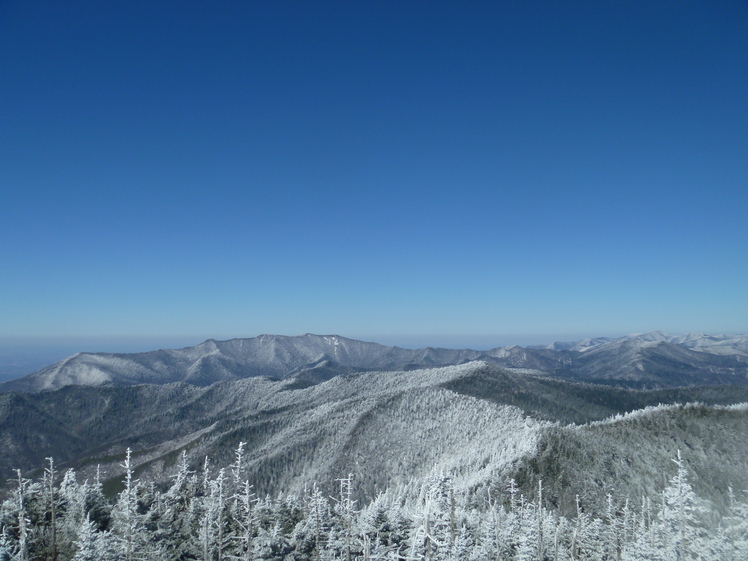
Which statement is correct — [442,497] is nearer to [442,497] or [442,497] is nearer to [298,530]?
[442,497]

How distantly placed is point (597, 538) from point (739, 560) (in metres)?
29.7

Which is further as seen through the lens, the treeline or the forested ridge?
the forested ridge

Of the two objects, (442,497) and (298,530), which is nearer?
(442,497)

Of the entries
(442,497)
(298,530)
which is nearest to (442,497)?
(442,497)

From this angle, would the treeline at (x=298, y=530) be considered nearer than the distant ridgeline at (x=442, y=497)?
Yes

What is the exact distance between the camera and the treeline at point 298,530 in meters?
26.6

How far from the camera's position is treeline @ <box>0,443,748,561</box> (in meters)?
26.6

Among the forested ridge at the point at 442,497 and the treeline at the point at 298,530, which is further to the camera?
the forested ridge at the point at 442,497

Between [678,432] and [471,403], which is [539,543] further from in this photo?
[471,403]

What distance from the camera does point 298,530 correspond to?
137ft

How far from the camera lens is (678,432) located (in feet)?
363

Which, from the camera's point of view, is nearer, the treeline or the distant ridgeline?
the treeline

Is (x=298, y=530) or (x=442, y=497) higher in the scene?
(x=442, y=497)

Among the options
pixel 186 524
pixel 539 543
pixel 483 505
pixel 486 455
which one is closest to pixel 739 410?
pixel 486 455
